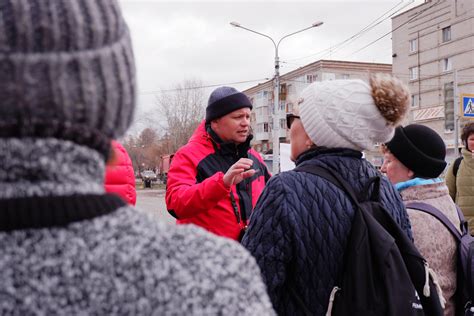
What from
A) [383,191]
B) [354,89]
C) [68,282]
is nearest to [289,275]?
[383,191]

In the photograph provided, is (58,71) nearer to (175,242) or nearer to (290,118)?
(175,242)

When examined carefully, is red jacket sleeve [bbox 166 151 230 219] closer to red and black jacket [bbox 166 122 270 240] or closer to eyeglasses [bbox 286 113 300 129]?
red and black jacket [bbox 166 122 270 240]

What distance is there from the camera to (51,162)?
2.41ft

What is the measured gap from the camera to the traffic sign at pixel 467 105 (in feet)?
34.0

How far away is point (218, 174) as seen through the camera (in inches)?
110

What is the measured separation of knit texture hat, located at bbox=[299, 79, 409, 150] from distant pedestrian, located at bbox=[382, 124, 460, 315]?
668mm

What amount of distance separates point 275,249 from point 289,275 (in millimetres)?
144

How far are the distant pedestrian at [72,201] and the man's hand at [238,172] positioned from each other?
1.85 meters

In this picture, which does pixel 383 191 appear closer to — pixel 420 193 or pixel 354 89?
pixel 354 89

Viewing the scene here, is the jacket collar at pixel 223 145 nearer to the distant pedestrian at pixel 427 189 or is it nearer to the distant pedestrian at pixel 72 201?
the distant pedestrian at pixel 427 189

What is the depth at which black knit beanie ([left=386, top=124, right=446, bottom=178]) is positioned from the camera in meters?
2.62

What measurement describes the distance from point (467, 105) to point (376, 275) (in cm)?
994

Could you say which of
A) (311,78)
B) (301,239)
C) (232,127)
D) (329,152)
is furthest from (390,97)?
(311,78)

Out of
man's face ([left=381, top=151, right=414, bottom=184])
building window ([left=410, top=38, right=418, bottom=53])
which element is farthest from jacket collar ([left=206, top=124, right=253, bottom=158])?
building window ([left=410, top=38, right=418, bottom=53])
